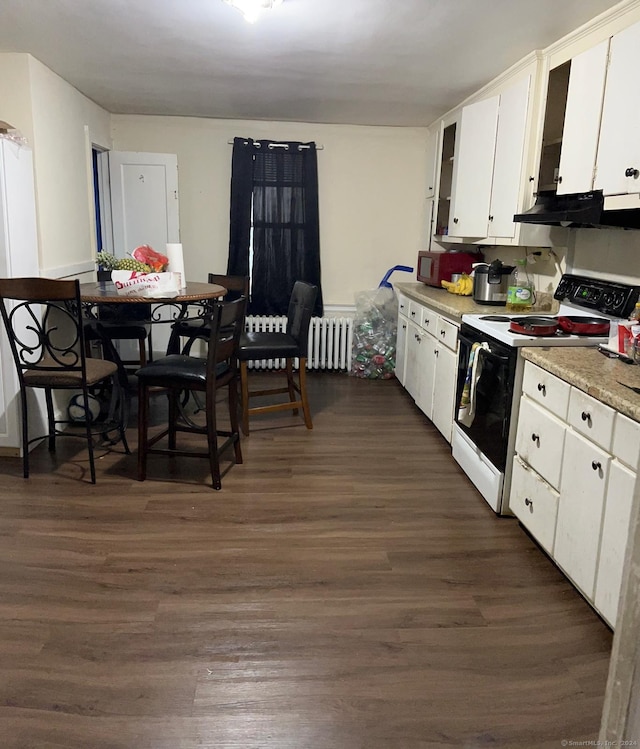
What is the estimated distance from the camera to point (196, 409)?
4.30 m

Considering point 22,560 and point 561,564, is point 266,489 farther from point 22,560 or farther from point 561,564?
point 561,564

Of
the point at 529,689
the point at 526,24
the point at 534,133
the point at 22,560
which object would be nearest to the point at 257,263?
the point at 534,133

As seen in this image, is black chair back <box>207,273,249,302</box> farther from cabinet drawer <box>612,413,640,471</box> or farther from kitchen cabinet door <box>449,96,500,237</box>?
cabinet drawer <box>612,413,640,471</box>

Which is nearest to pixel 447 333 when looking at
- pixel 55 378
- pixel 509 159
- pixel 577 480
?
pixel 509 159

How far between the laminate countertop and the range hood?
22.7 inches

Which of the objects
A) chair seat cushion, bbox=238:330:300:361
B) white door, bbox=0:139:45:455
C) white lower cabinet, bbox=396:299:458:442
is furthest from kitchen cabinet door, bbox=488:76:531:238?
white door, bbox=0:139:45:455

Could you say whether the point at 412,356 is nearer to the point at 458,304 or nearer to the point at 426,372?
the point at 426,372

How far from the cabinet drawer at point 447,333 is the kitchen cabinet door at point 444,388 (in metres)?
0.03

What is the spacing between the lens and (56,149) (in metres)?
3.79

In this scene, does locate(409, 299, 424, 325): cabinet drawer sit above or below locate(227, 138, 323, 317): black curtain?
→ below

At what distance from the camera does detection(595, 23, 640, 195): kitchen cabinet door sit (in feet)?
7.61

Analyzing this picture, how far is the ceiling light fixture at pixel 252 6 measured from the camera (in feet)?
7.86

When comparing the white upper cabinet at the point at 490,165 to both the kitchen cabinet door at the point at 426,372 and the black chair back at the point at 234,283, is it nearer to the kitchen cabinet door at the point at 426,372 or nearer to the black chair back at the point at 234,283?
the kitchen cabinet door at the point at 426,372

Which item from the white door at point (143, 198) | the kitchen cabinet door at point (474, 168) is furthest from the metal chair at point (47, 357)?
the kitchen cabinet door at point (474, 168)
